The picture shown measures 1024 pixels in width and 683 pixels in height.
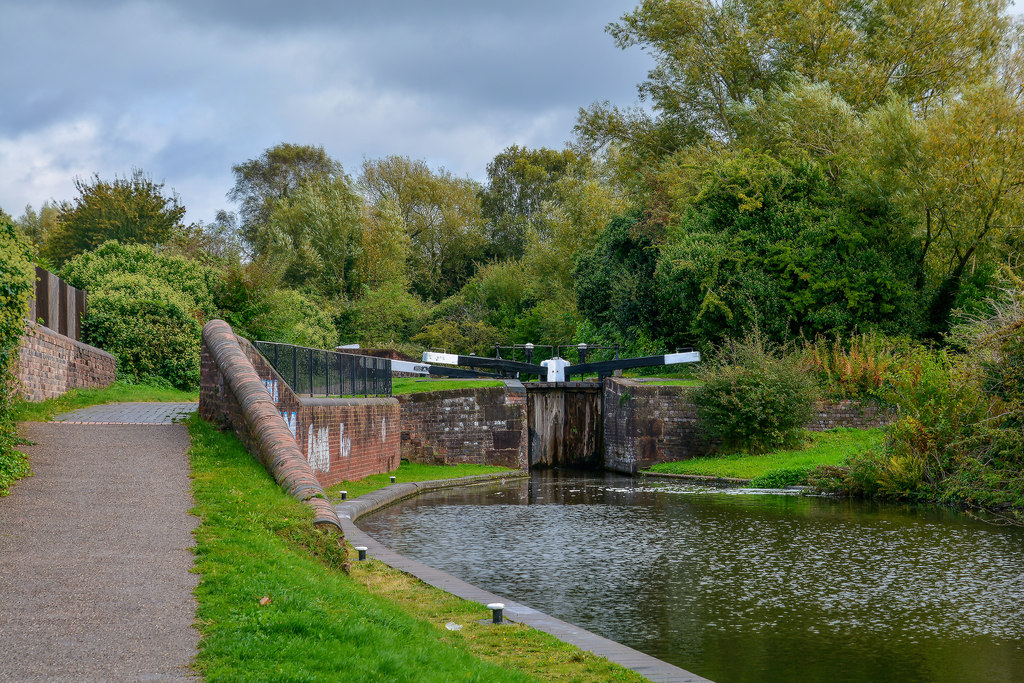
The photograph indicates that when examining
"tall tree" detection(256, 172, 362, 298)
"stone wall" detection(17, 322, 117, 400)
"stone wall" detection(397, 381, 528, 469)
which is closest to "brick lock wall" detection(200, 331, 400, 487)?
"stone wall" detection(397, 381, 528, 469)

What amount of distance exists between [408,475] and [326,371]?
13.1 ft

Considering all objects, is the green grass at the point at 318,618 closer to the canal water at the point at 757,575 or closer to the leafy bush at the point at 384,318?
the canal water at the point at 757,575

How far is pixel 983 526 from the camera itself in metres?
14.2

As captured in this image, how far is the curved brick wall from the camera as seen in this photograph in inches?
381

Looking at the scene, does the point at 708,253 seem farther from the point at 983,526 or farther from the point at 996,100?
the point at 983,526

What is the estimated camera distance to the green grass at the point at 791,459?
2047 cm

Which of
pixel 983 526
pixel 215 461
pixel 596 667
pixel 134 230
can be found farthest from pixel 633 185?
pixel 596 667

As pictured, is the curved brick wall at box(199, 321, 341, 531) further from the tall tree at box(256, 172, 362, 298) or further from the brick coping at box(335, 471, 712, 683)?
the tall tree at box(256, 172, 362, 298)

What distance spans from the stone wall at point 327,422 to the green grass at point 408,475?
0.19m

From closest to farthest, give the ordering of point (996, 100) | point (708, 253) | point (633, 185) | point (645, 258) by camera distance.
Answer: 1. point (996, 100)
2. point (708, 253)
3. point (645, 258)
4. point (633, 185)

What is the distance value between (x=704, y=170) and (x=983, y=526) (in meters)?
15.8

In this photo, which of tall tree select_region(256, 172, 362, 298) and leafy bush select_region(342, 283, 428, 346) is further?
tall tree select_region(256, 172, 362, 298)

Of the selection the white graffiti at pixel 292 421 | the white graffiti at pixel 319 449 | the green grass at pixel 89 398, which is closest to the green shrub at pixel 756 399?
the white graffiti at pixel 319 449

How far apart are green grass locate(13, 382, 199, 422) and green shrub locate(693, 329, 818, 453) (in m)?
12.0
